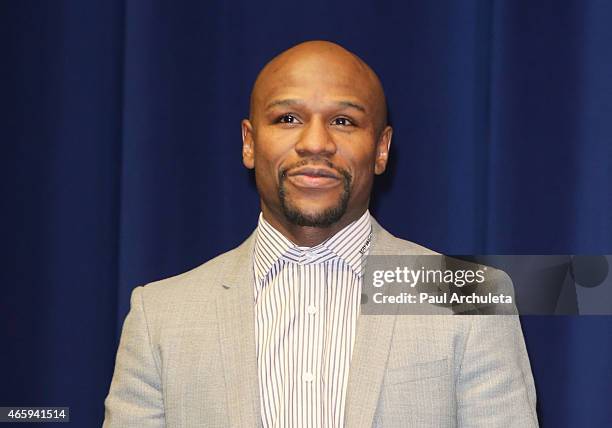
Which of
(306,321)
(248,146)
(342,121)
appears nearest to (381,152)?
(342,121)

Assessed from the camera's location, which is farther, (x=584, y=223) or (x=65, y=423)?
(x=65, y=423)

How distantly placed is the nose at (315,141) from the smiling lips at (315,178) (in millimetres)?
30

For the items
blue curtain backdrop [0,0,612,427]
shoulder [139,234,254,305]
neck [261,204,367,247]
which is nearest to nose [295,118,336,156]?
neck [261,204,367,247]

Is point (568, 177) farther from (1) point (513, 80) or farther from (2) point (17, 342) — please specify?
(2) point (17, 342)

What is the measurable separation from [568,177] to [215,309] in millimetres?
818

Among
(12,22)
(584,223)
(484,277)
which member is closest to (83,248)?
(12,22)

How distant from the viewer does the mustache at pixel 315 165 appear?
5.27 feet

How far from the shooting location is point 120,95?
7.27ft

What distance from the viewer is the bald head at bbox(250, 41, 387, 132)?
1.66m

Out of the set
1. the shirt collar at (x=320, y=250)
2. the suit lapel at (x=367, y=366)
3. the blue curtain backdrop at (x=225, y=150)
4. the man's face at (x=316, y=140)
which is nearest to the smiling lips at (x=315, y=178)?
the man's face at (x=316, y=140)

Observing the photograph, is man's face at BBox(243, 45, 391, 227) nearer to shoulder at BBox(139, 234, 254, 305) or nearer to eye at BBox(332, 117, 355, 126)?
eye at BBox(332, 117, 355, 126)

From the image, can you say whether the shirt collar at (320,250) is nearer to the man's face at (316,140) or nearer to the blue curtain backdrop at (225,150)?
the man's face at (316,140)

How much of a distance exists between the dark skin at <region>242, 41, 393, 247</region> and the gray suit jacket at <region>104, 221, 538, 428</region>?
122 mm

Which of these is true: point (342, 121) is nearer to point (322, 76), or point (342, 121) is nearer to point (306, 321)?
point (322, 76)
